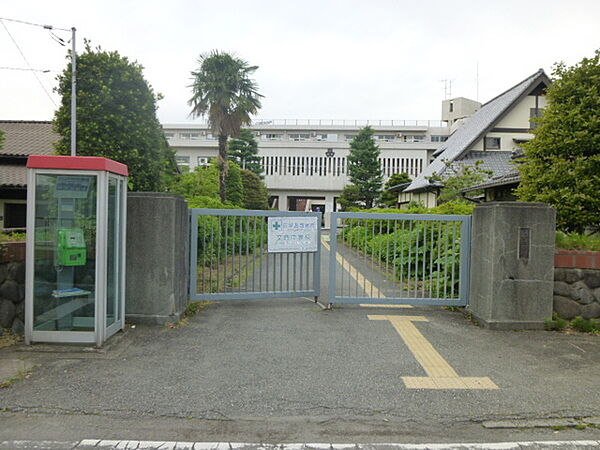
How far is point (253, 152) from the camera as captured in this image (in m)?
56.7

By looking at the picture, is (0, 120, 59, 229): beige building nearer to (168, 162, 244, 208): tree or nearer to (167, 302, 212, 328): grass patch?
(168, 162, 244, 208): tree

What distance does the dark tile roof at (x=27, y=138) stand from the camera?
23625mm

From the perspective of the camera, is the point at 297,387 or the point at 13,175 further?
the point at 13,175

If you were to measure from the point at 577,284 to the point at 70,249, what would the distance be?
274 inches

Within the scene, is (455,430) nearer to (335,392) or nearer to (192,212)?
(335,392)

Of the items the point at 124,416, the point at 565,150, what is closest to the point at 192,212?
the point at 124,416

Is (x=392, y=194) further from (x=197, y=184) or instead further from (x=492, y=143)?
(x=197, y=184)

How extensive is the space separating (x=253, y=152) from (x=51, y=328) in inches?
2052

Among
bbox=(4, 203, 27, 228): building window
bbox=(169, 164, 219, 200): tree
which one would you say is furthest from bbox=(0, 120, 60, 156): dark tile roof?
bbox=(169, 164, 219, 200): tree

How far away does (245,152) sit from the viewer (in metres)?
56.2

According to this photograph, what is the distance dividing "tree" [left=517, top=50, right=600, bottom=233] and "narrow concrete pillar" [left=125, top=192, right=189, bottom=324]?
21.9 ft

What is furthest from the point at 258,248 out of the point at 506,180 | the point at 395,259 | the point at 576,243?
the point at 506,180

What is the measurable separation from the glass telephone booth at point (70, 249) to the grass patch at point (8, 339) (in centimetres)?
28

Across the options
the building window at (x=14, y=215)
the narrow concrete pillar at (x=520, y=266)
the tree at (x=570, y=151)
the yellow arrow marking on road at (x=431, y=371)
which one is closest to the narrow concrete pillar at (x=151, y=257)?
the yellow arrow marking on road at (x=431, y=371)
